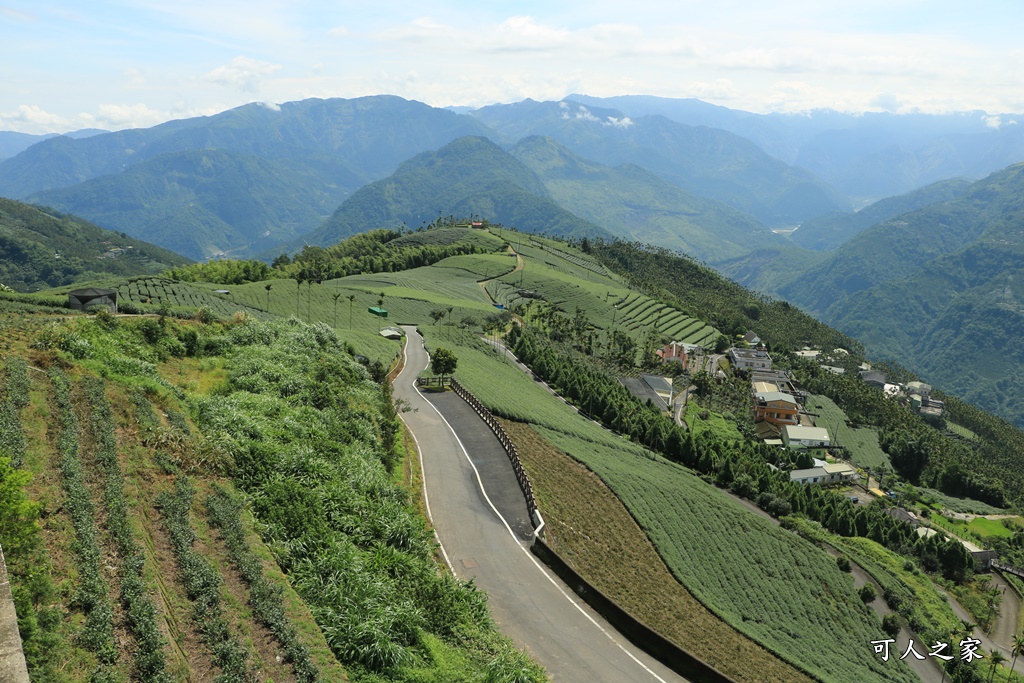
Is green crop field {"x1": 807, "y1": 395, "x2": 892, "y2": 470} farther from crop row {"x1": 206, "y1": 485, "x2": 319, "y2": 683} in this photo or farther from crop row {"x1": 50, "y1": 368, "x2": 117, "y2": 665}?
crop row {"x1": 50, "y1": 368, "x2": 117, "y2": 665}

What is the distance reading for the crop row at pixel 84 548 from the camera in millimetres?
13492

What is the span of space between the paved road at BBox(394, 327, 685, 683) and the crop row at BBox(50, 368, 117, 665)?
47.6 ft

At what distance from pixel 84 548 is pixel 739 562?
40.4 m

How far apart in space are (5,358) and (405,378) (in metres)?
39.3

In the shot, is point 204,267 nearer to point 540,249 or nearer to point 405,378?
point 405,378

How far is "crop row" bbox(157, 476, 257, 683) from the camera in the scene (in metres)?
14.9

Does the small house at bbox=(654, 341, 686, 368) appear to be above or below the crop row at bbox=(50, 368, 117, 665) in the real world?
below

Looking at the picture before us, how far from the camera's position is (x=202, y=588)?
16922 mm

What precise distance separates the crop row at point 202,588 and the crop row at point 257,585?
0.87 m

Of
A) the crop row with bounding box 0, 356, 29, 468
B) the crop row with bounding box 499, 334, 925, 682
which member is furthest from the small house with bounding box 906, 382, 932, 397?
the crop row with bounding box 0, 356, 29, 468

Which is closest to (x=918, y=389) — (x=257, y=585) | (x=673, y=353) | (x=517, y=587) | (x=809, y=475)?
(x=673, y=353)

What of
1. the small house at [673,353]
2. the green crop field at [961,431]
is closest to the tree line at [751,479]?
the small house at [673,353]

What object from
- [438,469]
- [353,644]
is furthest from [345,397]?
[353,644]

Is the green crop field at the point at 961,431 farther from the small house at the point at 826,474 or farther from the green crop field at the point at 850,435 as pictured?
the small house at the point at 826,474
